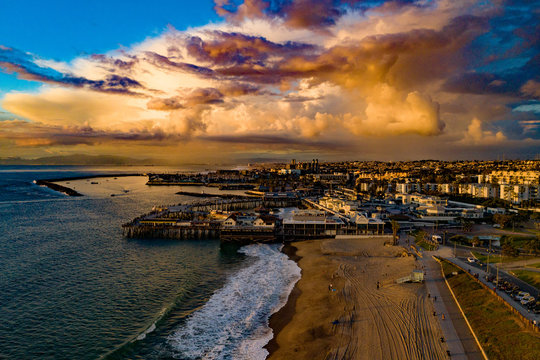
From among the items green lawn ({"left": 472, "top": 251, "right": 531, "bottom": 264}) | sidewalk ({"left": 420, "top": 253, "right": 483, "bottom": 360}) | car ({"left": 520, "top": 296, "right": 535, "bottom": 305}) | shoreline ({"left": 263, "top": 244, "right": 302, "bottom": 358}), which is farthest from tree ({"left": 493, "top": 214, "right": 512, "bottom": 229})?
shoreline ({"left": 263, "top": 244, "right": 302, "bottom": 358})

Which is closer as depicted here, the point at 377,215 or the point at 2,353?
the point at 2,353

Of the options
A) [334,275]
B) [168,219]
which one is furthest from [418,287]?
[168,219]

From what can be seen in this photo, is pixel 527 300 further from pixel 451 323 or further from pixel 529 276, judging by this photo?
pixel 529 276

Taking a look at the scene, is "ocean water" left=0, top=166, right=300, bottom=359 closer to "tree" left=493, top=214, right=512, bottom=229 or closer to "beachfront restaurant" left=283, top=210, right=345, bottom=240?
"beachfront restaurant" left=283, top=210, right=345, bottom=240

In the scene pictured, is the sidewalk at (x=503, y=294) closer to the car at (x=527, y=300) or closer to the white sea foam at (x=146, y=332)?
the car at (x=527, y=300)

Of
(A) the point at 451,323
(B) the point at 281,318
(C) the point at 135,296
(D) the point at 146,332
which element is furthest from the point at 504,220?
(D) the point at 146,332

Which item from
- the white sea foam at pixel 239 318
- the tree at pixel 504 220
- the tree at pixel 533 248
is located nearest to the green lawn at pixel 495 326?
the white sea foam at pixel 239 318

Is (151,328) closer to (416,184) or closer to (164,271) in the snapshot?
(164,271)
